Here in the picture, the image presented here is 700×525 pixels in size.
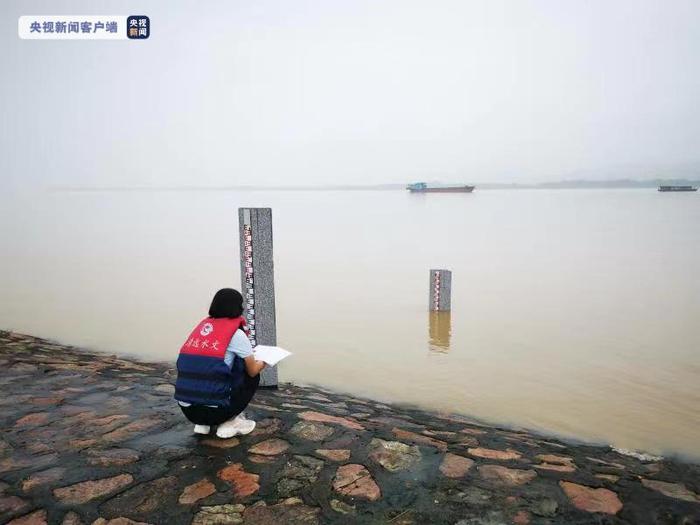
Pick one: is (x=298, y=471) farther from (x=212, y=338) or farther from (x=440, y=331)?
(x=440, y=331)

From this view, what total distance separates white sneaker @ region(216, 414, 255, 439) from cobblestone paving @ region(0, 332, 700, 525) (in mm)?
62

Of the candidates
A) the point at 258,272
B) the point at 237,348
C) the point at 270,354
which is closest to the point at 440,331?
the point at 258,272

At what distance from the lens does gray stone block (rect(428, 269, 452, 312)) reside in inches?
408

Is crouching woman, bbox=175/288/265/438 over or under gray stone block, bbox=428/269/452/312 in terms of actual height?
over

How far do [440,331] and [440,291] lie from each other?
3.69ft

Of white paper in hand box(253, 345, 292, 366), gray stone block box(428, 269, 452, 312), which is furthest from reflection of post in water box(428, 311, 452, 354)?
white paper in hand box(253, 345, 292, 366)

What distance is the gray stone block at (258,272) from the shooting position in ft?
17.3

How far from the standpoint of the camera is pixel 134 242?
21703mm

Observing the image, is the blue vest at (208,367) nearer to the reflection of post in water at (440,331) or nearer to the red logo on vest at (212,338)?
the red logo on vest at (212,338)

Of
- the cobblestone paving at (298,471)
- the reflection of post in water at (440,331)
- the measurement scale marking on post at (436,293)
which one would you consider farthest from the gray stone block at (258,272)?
the measurement scale marking on post at (436,293)

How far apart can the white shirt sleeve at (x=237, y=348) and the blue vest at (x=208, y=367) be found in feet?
0.15

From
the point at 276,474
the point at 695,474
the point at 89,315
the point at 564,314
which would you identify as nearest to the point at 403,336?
the point at 564,314

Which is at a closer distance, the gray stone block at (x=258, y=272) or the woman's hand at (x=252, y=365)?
the woman's hand at (x=252, y=365)

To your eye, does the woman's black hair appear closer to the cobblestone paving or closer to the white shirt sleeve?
the white shirt sleeve
